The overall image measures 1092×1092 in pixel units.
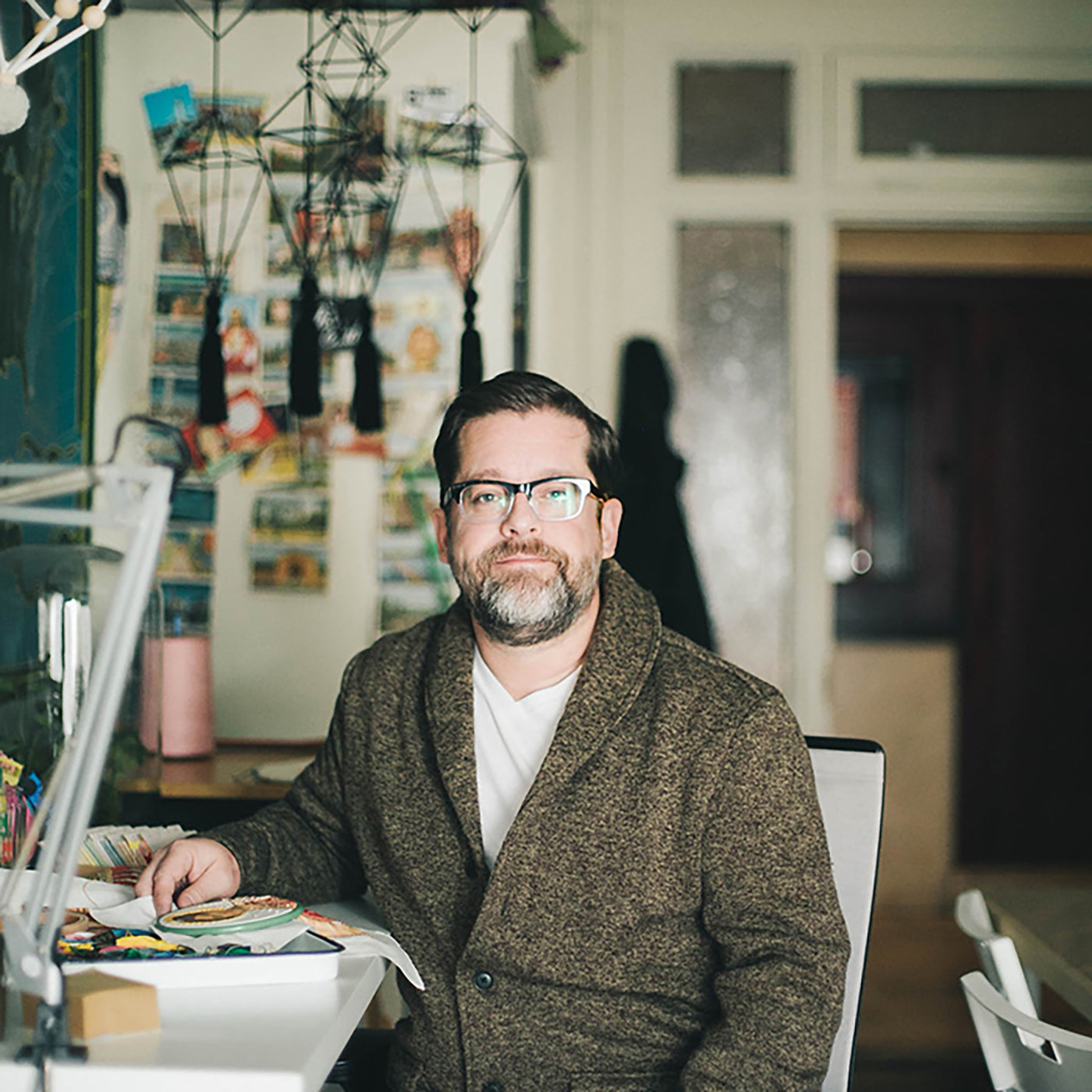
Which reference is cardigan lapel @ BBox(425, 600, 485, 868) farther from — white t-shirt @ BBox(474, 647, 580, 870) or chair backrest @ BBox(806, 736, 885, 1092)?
chair backrest @ BBox(806, 736, 885, 1092)

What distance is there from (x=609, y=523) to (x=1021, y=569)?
3.52m

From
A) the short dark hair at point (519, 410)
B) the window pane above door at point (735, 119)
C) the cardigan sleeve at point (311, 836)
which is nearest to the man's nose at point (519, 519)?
the short dark hair at point (519, 410)

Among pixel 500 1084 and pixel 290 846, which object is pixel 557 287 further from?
pixel 500 1084

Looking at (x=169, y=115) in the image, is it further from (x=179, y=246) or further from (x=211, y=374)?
(x=211, y=374)

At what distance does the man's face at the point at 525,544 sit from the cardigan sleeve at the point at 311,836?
256 mm

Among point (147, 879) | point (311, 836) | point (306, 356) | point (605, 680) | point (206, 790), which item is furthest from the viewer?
point (306, 356)

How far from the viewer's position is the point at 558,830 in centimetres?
155

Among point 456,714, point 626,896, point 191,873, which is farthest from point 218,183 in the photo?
point 626,896

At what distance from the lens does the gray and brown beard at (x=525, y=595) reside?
1670 mm

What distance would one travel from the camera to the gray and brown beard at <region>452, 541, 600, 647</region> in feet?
5.48

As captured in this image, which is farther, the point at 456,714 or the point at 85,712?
the point at 456,714

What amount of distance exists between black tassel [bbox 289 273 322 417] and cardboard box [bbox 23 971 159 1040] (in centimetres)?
154

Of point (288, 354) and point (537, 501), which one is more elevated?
point (288, 354)

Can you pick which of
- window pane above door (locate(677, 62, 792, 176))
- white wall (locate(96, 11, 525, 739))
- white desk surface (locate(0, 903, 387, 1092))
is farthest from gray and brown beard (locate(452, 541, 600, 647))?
window pane above door (locate(677, 62, 792, 176))
